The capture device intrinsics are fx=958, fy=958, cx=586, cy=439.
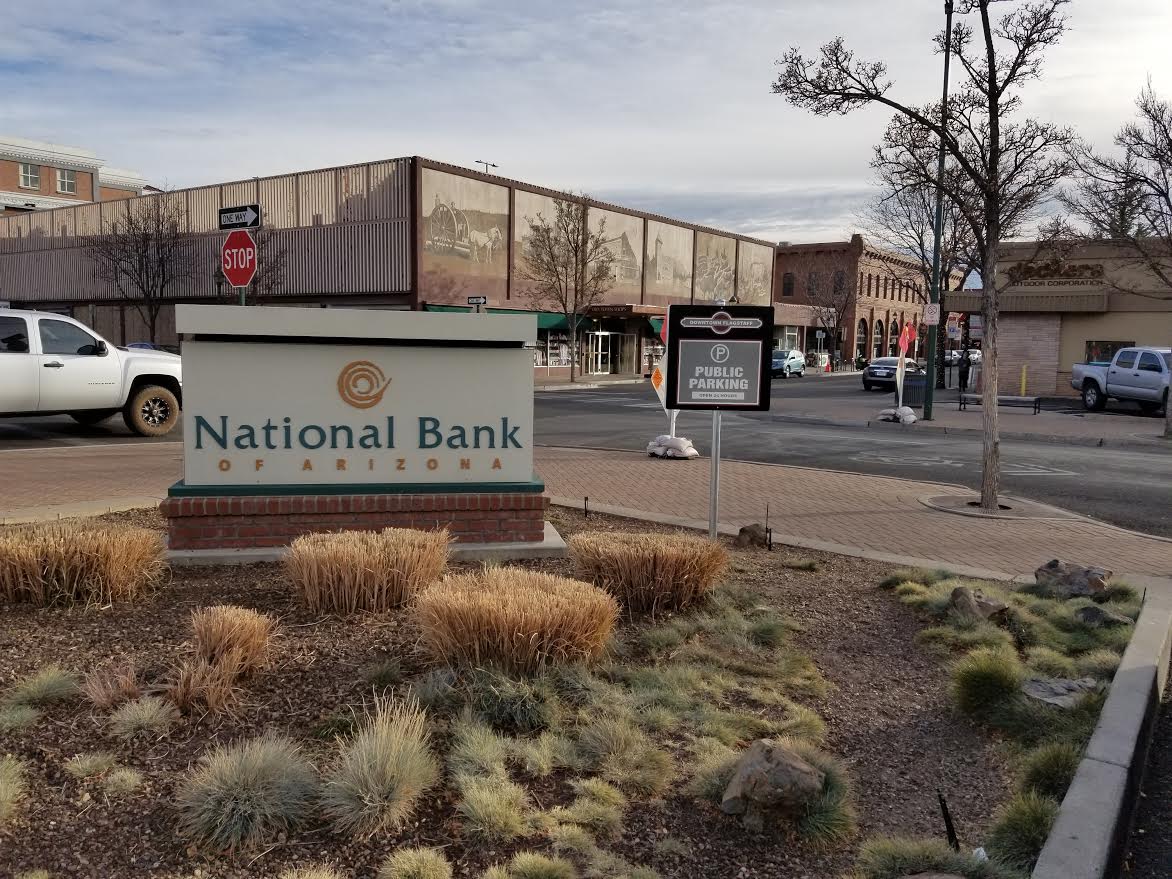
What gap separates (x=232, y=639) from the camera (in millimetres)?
4039

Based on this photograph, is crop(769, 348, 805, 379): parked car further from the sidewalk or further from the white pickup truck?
the sidewalk

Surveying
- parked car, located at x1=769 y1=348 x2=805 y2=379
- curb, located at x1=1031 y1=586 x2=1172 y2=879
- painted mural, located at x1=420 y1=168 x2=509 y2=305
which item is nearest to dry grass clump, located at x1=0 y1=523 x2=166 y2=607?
curb, located at x1=1031 y1=586 x2=1172 y2=879

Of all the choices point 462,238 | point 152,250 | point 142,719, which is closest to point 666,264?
point 462,238

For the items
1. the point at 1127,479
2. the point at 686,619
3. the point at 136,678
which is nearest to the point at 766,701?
the point at 686,619

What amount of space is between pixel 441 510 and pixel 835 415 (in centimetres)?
1958

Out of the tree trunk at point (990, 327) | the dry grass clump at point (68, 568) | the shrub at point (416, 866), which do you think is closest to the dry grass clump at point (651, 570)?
the dry grass clump at point (68, 568)

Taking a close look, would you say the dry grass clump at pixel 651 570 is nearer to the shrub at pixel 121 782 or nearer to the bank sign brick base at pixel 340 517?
the bank sign brick base at pixel 340 517

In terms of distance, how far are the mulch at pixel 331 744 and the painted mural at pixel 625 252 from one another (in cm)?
4446

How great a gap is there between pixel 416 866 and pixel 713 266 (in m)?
59.8

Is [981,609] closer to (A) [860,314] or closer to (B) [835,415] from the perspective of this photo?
(B) [835,415]

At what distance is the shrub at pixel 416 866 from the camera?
2.82m

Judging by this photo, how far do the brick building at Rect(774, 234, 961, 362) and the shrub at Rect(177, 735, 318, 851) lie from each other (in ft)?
222

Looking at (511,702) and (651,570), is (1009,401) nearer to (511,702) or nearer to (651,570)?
(651,570)

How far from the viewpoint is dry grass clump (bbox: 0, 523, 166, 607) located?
4.93 metres
